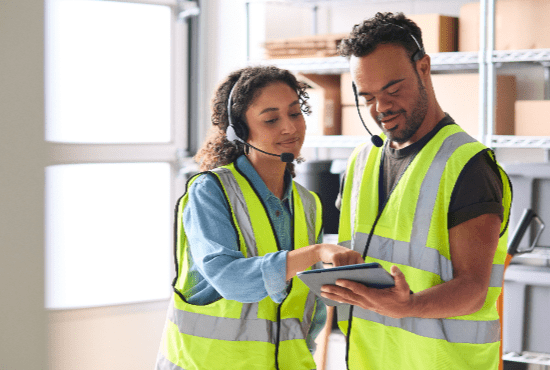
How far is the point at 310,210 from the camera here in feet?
4.45

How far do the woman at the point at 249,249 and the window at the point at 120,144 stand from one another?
1.82 m

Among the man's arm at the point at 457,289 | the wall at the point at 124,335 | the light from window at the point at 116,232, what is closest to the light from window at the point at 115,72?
the light from window at the point at 116,232

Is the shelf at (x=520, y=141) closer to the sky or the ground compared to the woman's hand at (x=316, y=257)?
closer to the sky

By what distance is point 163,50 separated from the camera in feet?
10.8

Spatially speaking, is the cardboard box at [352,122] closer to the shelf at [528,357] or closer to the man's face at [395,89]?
the shelf at [528,357]

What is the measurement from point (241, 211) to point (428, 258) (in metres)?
0.39

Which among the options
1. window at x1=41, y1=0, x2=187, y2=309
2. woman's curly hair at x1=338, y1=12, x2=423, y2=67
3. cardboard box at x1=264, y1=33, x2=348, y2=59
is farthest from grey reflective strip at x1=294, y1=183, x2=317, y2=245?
window at x1=41, y1=0, x2=187, y2=309

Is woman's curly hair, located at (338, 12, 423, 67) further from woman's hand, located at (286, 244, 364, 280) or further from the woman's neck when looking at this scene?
woman's hand, located at (286, 244, 364, 280)

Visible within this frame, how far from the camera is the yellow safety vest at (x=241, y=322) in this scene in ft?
3.81

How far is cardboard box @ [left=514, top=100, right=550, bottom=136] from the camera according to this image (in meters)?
2.29

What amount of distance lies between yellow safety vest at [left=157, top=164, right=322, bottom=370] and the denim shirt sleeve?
29mm

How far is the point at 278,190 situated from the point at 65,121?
78.7 inches

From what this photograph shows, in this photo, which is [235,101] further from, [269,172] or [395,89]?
[395,89]

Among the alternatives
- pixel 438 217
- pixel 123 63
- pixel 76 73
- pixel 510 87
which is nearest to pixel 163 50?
pixel 123 63
